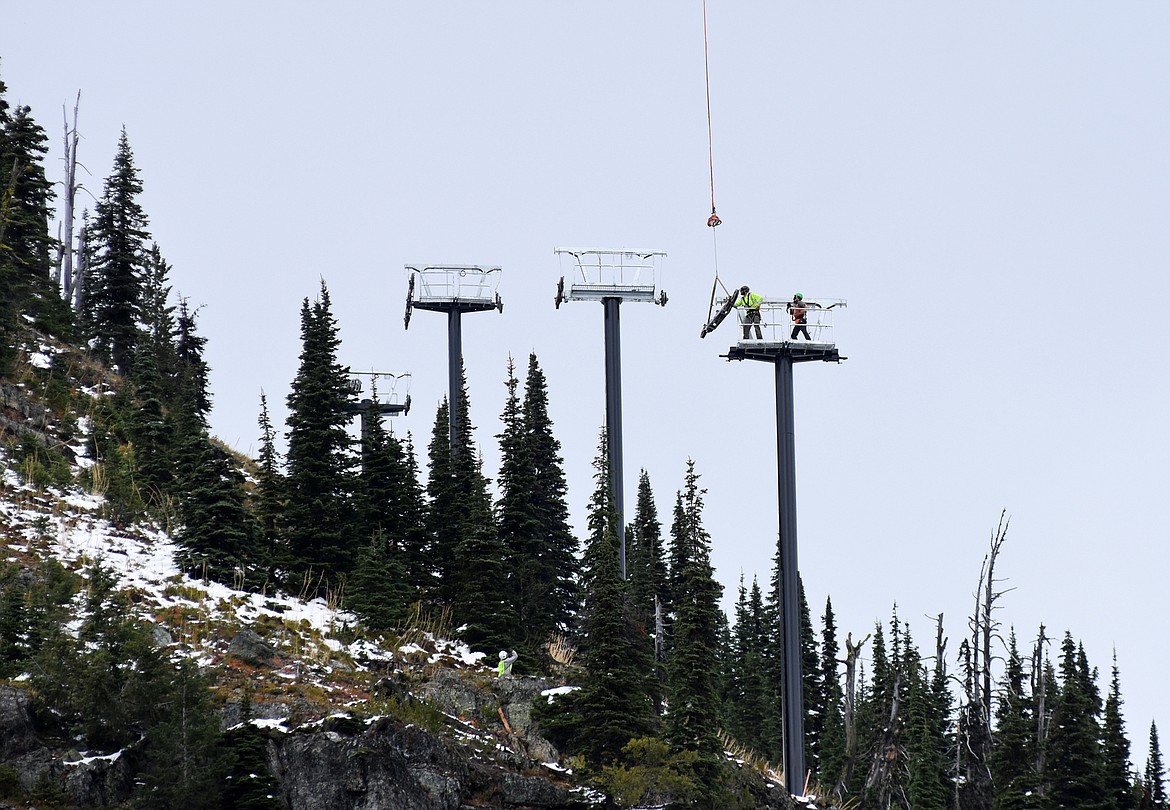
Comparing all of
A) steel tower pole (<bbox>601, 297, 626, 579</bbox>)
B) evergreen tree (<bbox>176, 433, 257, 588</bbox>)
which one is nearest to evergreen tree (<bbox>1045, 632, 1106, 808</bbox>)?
steel tower pole (<bbox>601, 297, 626, 579</bbox>)

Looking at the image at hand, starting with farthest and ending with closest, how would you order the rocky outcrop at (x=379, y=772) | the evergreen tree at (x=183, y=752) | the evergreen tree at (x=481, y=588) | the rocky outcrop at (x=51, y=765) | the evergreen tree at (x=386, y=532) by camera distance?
the evergreen tree at (x=481, y=588) < the evergreen tree at (x=386, y=532) < the rocky outcrop at (x=379, y=772) < the rocky outcrop at (x=51, y=765) < the evergreen tree at (x=183, y=752)

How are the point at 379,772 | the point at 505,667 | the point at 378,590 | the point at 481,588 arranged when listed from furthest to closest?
the point at 481,588
the point at 378,590
the point at 505,667
the point at 379,772

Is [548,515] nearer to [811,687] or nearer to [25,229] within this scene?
[25,229]

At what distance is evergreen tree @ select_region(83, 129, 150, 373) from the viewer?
5359cm

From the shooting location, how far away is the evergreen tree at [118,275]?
5359 cm

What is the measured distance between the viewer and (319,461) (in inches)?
1641

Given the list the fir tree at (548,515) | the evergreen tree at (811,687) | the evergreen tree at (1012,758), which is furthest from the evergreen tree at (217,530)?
the evergreen tree at (811,687)

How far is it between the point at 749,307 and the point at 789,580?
25.0 ft

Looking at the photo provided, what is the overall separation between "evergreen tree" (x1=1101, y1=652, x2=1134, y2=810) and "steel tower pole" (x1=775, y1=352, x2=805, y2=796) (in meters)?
13.1

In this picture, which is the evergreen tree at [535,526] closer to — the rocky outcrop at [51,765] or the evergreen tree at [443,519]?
the evergreen tree at [443,519]

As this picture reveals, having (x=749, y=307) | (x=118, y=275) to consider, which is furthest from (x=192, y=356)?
(x=749, y=307)

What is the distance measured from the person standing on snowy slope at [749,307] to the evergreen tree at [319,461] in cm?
1176

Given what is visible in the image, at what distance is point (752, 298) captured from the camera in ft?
136

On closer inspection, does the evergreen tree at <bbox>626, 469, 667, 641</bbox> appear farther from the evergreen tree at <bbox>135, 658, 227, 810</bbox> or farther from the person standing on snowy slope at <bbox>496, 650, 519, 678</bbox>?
the evergreen tree at <bbox>135, 658, 227, 810</bbox>
